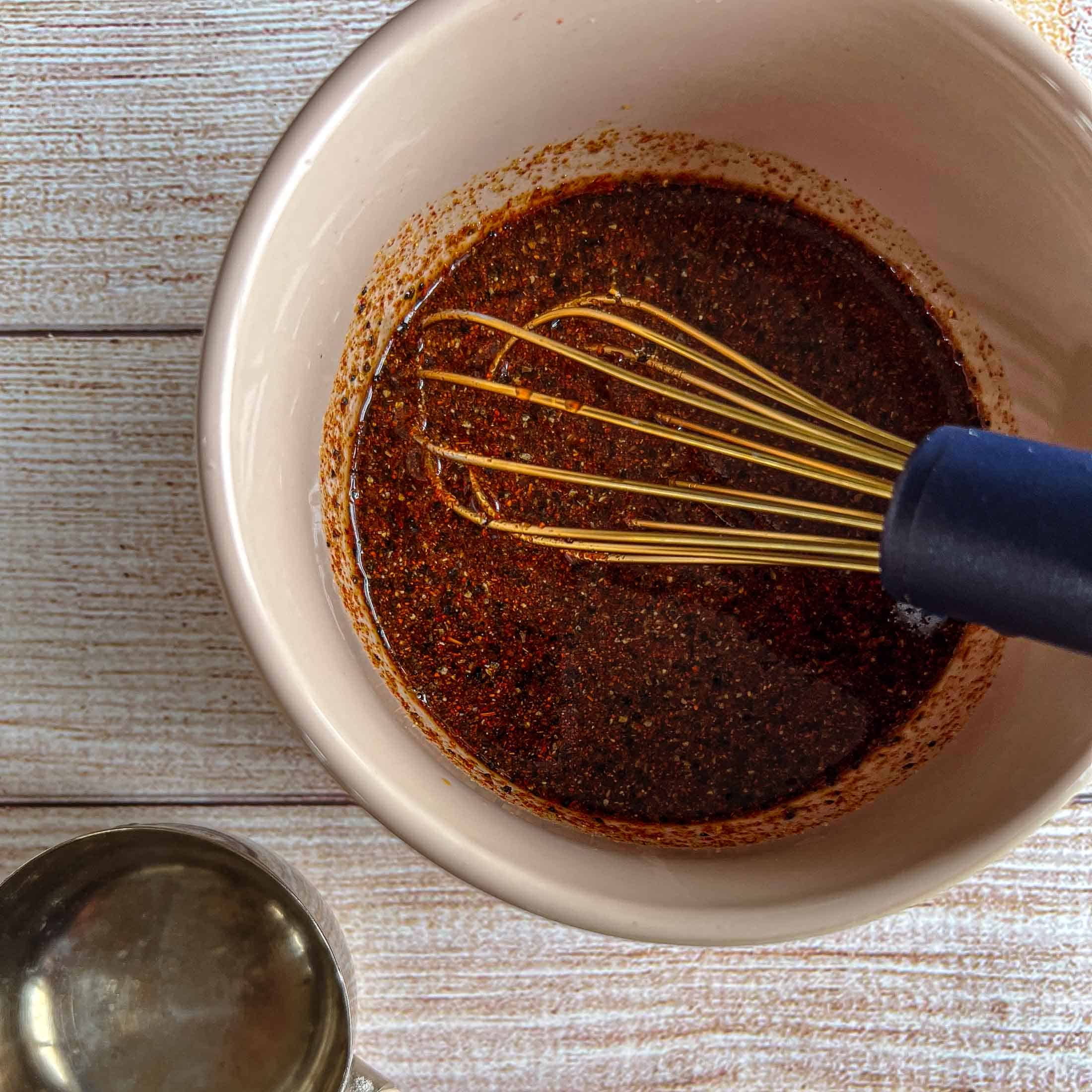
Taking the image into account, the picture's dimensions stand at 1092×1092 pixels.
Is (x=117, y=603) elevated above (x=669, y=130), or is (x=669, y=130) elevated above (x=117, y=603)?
(x=669, y=130)

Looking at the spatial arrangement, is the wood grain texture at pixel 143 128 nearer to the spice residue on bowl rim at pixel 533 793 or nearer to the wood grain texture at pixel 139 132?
the wood grain texture at pixel 139 132

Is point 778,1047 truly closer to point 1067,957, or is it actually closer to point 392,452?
point 1067,957

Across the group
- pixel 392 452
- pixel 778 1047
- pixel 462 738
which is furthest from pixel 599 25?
pixel 778 1047

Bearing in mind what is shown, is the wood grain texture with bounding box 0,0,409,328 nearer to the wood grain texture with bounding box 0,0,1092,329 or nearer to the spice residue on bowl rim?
the wood grain texture with bounding box 0,0,1092,329

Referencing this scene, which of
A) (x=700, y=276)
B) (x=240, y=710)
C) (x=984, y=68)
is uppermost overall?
(x=984, y=68)

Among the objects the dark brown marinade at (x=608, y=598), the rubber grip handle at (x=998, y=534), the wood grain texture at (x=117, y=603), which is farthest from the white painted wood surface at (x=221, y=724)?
the rubber grip handle at (x=998, y=534)

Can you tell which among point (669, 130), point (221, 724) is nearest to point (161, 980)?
point (221, 724)

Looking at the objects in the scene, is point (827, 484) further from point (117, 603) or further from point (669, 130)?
point (117, 603)

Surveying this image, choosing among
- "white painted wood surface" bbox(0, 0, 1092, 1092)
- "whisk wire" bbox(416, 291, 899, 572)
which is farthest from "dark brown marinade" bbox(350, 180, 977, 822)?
"white painted wood surface" bbox(0, 0, 1092, 1092)
